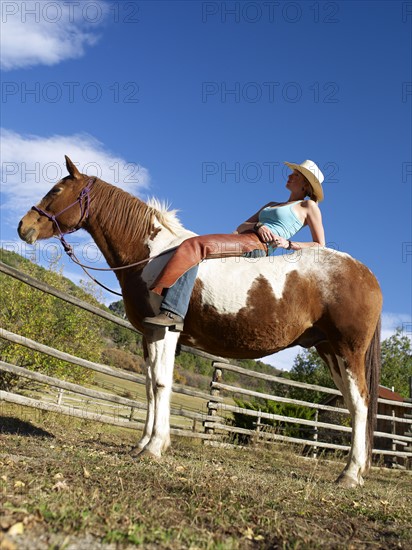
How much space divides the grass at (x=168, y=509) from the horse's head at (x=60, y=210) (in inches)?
83.5

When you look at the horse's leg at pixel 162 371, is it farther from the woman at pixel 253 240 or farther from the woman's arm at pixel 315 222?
the woman's arm at pixel 315 222

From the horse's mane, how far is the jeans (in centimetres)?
79

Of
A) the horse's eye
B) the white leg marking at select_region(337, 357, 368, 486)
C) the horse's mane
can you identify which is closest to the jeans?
the horse's mane

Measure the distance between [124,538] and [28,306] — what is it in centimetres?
2160

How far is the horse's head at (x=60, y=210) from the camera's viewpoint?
16.5 ft

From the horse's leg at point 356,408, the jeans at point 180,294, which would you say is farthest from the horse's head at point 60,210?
the horse's leg at point 356,408

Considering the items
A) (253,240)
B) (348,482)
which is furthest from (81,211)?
(348,482)

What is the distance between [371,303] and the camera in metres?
5.03

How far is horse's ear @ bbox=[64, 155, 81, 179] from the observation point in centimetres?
511

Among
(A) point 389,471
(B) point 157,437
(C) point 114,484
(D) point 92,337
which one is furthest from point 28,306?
(C) point 114,484

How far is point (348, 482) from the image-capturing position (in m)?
4.63

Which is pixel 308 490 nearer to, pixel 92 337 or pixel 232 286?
pixel 232 286

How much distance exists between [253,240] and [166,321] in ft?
4.23

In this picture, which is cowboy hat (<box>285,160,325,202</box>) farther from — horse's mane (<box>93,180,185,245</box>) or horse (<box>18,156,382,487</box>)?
horse's mane (<box>93,180,185,245</box>)
